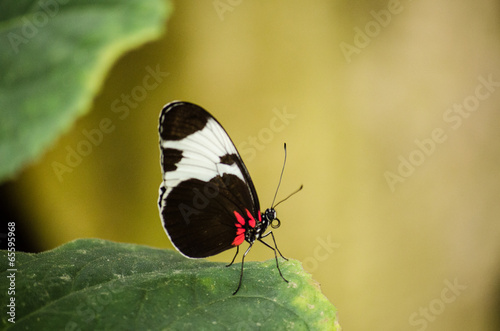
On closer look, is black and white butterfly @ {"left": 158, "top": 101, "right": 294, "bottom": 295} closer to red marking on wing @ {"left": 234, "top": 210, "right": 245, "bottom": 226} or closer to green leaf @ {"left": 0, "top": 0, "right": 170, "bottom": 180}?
red marking on wing @ {"left": 234, "top": 210, "right": 245, "bottom": 226}

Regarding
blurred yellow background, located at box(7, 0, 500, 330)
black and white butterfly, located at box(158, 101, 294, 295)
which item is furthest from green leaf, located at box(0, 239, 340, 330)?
blurred yellow background, located at box(7, 0, 500, 330)

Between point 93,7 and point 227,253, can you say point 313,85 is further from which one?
point 93,7

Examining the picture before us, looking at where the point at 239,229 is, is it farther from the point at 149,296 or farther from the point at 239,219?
the point at 149,296

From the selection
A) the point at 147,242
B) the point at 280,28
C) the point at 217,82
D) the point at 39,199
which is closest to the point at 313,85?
the point at 280,28

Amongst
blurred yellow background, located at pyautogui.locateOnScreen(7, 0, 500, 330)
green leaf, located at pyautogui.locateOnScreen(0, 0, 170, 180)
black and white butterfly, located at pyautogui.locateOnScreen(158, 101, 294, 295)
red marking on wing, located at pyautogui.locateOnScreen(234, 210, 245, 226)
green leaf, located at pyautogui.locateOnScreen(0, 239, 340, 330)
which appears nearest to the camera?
green leaf, located at pyautogui.locateOnScreen(0, 0, 170, 180)

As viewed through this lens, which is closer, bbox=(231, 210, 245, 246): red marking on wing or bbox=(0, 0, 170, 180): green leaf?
bbox=(0, 0, 170, 180): green leaf

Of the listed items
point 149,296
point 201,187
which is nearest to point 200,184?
point 201,187
